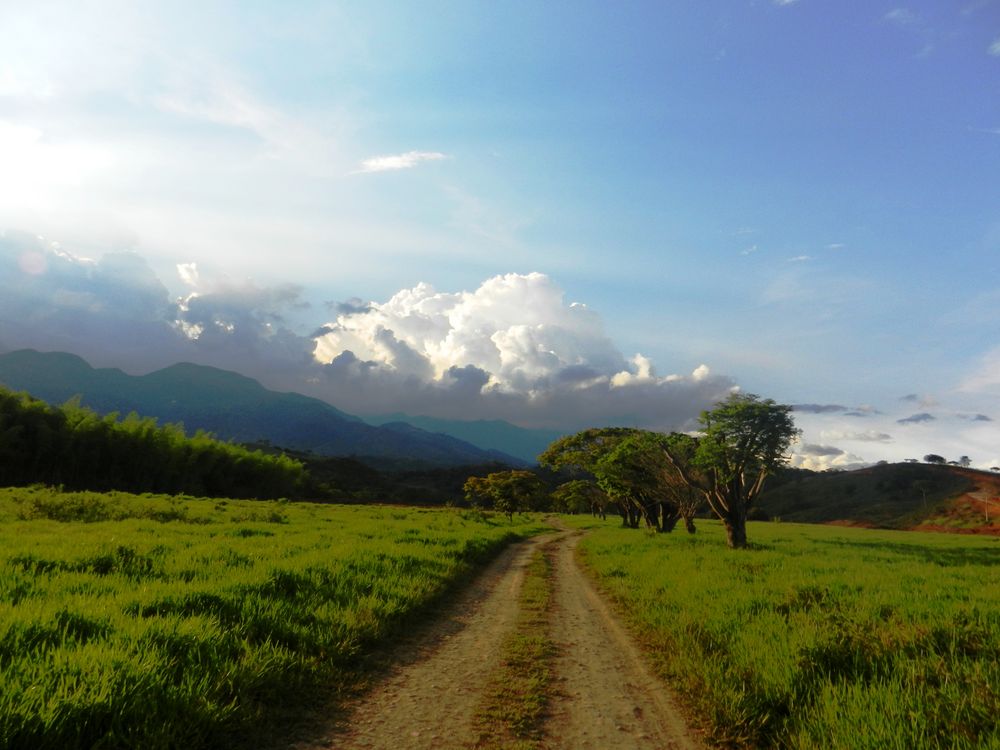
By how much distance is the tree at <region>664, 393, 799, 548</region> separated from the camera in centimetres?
2767

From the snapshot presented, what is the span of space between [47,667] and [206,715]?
1.74m

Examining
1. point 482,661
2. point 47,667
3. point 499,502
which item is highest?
point 47,667

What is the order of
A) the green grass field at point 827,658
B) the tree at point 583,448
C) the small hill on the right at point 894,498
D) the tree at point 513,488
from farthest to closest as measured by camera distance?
the small hill on the right at point 894,498 → the tree at point 513,488 → the tree at point 583,448 → the green grass field at point 827,658

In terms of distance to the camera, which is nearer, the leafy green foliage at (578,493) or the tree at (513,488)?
the leafy green foliage at (578,493)

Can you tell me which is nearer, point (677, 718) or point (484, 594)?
point (677, 718)

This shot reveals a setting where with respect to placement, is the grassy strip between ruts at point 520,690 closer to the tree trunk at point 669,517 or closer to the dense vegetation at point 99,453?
the tree trunk at point 669,517

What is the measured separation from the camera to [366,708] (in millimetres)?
6188

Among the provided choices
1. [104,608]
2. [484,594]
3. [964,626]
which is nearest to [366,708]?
[104,608]

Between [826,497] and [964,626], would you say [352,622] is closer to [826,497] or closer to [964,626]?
[964,626]

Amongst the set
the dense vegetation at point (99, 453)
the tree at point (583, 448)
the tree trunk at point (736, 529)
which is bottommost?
the dense vegetation at point (99, 453)

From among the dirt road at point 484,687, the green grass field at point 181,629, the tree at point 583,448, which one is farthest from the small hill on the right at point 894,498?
the green grass field at point 181,629

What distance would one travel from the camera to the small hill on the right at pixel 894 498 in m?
98.2

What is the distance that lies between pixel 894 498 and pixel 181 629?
16787cm

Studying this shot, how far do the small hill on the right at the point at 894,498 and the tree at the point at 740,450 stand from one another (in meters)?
73.0
